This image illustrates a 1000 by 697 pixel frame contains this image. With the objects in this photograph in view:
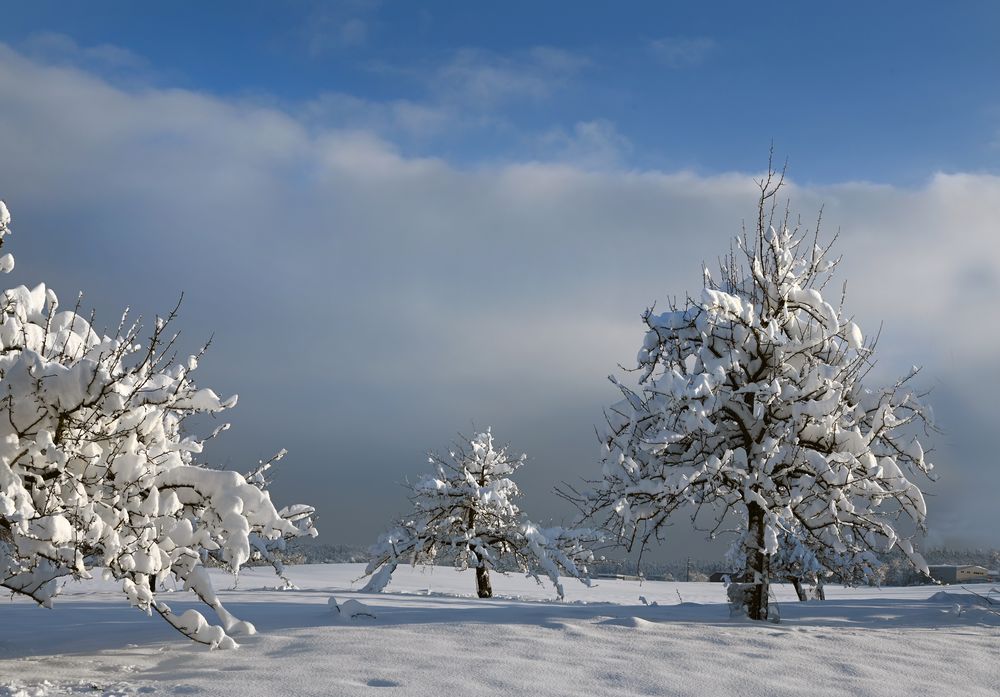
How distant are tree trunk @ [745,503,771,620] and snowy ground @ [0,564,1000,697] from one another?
0.47m

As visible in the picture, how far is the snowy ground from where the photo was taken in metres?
6.55

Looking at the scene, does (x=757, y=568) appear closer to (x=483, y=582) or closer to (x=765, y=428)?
(x=765, y=428)

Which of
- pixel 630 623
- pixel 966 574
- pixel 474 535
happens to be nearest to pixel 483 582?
pixel 474 535

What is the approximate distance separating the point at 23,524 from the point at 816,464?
8.65 m

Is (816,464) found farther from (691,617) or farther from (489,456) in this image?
(489,456)

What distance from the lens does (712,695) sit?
6695mm

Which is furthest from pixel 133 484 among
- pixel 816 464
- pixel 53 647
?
pixel 816 464

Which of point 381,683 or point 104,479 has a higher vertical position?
point 104,479

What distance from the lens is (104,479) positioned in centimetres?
690

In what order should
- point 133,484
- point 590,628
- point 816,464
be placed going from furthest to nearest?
1. point 816,464
2. point 590,628
3. point 133,484

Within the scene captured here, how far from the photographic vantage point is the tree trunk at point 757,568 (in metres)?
10.7

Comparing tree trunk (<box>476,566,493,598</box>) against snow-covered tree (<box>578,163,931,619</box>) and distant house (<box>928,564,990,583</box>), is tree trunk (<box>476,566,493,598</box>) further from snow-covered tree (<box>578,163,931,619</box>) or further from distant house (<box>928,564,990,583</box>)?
distant house (<box>928,564,990,583</box>)

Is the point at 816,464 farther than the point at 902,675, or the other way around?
the point at 816,464

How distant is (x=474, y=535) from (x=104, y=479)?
17121 mm
